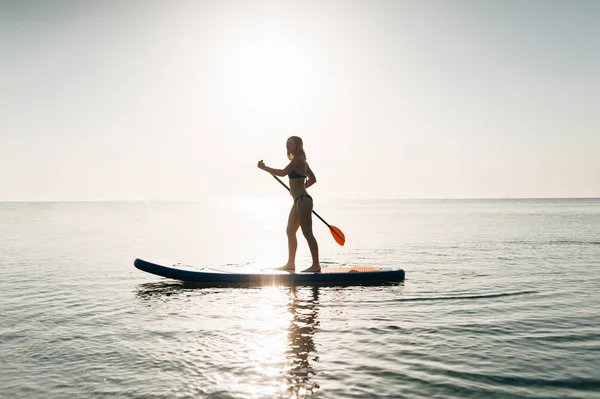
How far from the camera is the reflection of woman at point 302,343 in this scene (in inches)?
205

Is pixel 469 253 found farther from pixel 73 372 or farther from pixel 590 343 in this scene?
pixel 73 372

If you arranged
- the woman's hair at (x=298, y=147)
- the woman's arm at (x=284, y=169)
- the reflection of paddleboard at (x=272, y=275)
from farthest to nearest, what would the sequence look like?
the woman's hair at (x=298, y=147) < the reflection of paddleboard at (x=272, y=275) < the woman's arm at (x=284, y=169)

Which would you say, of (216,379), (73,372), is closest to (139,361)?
(73,372)

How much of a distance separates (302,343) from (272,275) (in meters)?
4.74

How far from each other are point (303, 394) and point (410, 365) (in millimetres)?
1566

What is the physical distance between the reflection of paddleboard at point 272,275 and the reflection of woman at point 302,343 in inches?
33.4

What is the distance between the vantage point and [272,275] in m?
11.5

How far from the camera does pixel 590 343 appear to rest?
6867 mm

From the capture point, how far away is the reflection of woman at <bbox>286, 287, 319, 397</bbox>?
17.1 ft

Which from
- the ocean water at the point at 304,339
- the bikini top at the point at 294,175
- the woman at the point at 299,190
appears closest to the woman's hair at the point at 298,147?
the woman at the point at 299,190

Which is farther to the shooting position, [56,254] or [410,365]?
[56,254]

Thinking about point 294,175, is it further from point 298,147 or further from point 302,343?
point 302,343

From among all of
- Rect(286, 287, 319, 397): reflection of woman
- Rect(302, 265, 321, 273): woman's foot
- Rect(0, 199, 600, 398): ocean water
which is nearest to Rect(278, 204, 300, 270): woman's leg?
Rect(302, 265, 321, 273): woman's foot

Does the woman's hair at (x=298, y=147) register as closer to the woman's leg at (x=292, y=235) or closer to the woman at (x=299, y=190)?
the woman at (x=299, y=190)
